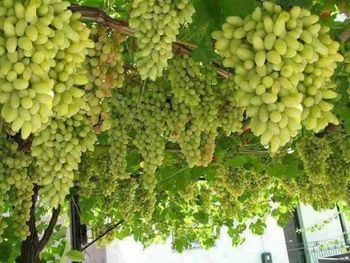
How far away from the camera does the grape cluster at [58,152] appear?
1035 mm

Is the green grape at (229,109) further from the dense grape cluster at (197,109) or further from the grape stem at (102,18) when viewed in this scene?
the grape stem at (102,18)

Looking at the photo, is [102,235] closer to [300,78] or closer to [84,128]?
[84,128]

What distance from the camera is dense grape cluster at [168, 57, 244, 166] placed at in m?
1.49

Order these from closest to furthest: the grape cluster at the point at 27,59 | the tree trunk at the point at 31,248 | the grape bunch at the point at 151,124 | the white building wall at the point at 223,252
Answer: the grape cluster at the point at 27,59 → the grape bunch at the point at 151,124 → the tree trunk at the point at 31,248 → the white building wall at the point at 223,252

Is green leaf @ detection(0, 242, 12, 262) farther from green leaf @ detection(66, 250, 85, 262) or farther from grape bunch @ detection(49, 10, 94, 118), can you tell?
grape bunch @ detection(49, 10, 94, 118)

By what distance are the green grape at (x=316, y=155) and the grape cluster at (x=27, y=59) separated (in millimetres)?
1840

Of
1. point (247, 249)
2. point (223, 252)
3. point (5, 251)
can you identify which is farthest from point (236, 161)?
point (247, 249)

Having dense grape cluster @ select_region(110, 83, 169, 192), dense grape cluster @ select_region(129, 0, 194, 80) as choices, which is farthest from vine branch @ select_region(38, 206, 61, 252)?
dense grape cluster @ select_region(129, 0, 194, 80)

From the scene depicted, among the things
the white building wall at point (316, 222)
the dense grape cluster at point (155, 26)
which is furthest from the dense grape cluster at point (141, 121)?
the white building wall at point (316, 222)

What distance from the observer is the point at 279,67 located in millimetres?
767

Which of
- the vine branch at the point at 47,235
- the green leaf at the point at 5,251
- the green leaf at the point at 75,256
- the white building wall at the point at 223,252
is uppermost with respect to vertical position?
the white building wall at the point at 223,252

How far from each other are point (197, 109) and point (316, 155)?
1035 millimetres

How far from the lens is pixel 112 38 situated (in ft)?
4.45

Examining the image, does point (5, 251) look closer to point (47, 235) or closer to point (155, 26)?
point (47, 235)
